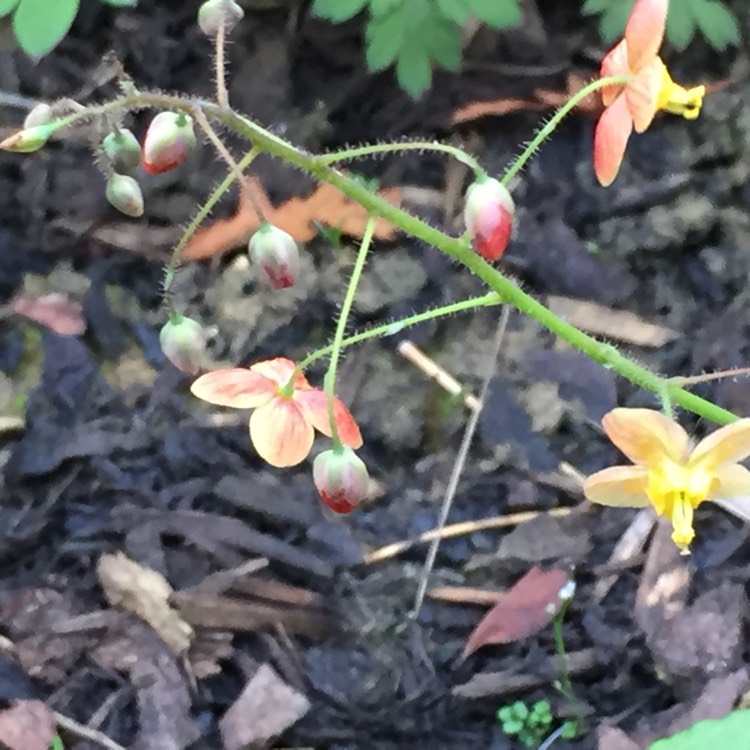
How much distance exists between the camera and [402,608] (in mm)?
1546

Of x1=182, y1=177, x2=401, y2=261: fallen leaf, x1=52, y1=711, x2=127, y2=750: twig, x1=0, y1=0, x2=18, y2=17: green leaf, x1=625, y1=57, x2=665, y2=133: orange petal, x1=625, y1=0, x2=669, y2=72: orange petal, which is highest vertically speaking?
x1=625, y1=0, x2=669, y2=72: orange petal

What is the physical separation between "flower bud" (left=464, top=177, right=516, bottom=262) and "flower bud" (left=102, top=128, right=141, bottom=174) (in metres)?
0.34

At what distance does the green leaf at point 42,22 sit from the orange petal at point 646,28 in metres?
0.83

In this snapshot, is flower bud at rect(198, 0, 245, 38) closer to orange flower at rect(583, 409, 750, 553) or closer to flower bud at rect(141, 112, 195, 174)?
flower bud at rect(141, 112, 195, 174)

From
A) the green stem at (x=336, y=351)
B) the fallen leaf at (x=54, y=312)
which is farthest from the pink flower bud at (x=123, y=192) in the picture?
the fallen leaf at (x=54, y=312)

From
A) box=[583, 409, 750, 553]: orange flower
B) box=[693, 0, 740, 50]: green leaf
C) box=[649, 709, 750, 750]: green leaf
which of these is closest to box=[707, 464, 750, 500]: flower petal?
box=[583, 409, 750, 553]: orange flower

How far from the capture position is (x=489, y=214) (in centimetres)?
95

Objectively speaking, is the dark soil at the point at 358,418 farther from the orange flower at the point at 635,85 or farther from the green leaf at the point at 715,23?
the orange flower at the point at 635,85

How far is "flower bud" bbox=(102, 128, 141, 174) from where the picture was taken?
3.35ft

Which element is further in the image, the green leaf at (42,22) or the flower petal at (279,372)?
the green leaf at (42,22)

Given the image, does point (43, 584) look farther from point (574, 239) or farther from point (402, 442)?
point (574, 239)

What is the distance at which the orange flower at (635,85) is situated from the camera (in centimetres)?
97

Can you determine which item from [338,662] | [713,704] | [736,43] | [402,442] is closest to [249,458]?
[402,442]

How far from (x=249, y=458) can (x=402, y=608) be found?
34 centimetres
